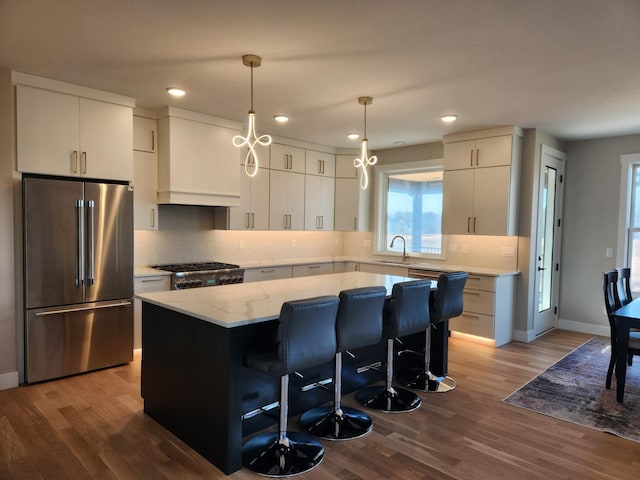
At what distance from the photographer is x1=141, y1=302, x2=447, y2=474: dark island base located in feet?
7.87

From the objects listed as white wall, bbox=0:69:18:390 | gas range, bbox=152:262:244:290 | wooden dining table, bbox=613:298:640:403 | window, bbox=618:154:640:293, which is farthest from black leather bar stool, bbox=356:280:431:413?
window, bbox=618:154:640:293

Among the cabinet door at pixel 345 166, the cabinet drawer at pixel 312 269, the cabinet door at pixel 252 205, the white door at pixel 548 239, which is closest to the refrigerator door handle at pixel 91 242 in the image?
the cabinet door at pixel 252 205

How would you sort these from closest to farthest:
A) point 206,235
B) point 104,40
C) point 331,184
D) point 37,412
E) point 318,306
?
point 318,306
point 104,40
point 37,412
point 206,235
point 331,184

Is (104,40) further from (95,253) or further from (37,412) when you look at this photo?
(37,412)

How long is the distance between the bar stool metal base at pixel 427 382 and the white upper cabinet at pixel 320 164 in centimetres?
332

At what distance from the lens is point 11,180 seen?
347 cm

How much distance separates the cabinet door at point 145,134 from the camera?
14.6 feet

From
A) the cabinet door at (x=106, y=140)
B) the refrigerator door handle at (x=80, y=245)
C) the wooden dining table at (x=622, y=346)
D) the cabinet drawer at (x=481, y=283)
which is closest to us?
the wooden dining table at (x=622, y=346)

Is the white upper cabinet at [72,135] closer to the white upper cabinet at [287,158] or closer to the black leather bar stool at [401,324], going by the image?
the white upper cabinet at [287,158]

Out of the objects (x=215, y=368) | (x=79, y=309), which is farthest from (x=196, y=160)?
(x=215, y=368)

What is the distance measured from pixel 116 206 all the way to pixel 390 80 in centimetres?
265

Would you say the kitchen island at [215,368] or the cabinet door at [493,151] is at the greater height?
the cabinet door at [493,151]

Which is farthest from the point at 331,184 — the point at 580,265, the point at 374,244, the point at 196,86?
the point at 580,265

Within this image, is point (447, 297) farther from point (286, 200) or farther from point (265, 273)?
point (286, 200)
